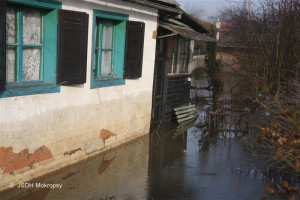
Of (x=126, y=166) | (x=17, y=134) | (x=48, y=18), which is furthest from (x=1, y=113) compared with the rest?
(x=126, y=166)

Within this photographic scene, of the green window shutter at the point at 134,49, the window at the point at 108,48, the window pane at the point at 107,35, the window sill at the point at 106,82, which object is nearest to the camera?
the window sill at the point at 106,82

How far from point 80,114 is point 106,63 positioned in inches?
61.8

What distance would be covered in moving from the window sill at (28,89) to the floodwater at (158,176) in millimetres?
1452

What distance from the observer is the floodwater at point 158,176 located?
638cm

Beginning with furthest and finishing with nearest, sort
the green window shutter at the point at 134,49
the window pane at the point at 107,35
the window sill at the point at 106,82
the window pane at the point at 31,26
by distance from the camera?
the green window shutter at the point at 134,49 < the window pane at the point at 107,35 < the window sill at the point at 106,82 < the window pane at the point at 31,26

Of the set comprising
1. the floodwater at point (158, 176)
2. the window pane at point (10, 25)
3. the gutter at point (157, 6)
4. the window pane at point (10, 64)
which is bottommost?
the floodwater at point (158, 176)

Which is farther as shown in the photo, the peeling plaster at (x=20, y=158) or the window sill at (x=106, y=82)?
the window sill at (x=106, y=82)

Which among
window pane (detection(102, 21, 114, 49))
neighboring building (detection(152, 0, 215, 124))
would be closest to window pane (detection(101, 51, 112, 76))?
window pane (detection(102, 21, 114, 49))

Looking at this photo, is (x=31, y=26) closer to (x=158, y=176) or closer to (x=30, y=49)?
(x=30, y=49)

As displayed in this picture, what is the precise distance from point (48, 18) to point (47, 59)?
69 centimetres

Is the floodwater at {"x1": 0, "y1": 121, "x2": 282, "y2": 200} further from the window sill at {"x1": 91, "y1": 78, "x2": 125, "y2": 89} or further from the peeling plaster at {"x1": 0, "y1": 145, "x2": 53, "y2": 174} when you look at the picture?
the window sill at {"x1": 91, "y1": 78, "x2": 125, "y2": 89}

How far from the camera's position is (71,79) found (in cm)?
707

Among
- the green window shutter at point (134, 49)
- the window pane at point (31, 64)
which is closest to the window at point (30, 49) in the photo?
the window pane at point (31, 64)

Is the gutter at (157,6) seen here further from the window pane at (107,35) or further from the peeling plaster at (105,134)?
the peeling plaster at (105,134)
